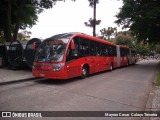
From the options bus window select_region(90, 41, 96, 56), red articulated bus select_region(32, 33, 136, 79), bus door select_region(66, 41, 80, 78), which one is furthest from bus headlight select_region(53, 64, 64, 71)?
bus window select_region(90, 41, 96, 56)

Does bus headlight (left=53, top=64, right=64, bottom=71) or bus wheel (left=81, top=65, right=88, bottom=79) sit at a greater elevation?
bus headlight (left=53, top=64, right=64, bottom=71)

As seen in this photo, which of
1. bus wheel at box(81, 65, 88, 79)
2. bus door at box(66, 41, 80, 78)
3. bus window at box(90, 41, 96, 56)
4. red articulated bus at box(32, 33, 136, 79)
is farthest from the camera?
bus window at box(90, 41, 96, 56)

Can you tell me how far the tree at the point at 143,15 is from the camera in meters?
20.7

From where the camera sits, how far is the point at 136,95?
8133mm

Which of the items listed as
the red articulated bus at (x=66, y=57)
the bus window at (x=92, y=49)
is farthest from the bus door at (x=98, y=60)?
the bus window at (x=92, y=49)

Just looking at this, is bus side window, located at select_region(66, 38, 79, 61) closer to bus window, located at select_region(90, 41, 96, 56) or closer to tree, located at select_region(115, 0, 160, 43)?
bus window, located at select_region(90, 41, 96, 56)

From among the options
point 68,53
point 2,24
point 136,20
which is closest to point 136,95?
point 68,53

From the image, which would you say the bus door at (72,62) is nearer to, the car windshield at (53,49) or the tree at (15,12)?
the car windshield at (53,49)

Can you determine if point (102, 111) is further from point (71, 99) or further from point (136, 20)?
point (136, 20)

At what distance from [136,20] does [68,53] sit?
14.4m

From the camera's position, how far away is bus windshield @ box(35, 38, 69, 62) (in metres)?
10.5

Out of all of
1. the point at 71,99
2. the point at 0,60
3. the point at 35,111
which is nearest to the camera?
the point at 35,111

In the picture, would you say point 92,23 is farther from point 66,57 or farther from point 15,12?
point 66,57

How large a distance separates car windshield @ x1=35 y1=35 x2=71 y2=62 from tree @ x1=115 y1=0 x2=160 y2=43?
13.0 m
